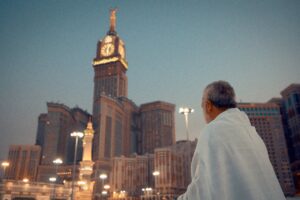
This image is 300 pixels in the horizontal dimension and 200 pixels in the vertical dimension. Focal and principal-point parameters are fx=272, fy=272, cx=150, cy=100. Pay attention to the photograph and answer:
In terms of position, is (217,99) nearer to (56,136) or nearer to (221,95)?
(221,95)

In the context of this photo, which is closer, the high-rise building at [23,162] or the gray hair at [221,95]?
the gray hair at [221,95]

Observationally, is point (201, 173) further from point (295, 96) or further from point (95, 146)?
point (295, 96)

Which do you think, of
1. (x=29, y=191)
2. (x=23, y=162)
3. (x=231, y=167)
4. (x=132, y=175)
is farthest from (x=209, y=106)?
(x=23, y=162)

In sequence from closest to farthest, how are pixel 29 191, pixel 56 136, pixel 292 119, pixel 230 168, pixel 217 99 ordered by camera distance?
1. pixel 230 168
2. pixel 217 99
3. pixel 29 191
4. pixel 292 119
5. pixel 56 136

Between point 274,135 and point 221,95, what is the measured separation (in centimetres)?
17287

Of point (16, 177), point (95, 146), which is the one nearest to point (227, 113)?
point (95, 146)

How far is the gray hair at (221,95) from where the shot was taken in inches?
105

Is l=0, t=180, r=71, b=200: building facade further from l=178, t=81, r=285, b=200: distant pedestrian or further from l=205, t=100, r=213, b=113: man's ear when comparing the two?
l=178, t=81, r=285, b=200: distant pedestrian

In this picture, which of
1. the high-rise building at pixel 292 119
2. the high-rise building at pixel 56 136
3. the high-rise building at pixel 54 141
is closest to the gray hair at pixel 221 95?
the high-rise building at pixel 292 119

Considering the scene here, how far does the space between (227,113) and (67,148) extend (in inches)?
8181

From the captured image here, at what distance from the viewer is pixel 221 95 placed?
2.67m

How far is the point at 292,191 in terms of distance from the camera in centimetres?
13512

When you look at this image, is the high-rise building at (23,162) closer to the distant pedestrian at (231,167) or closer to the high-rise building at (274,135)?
the high-rise building at (274,135)

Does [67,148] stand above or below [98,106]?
below
